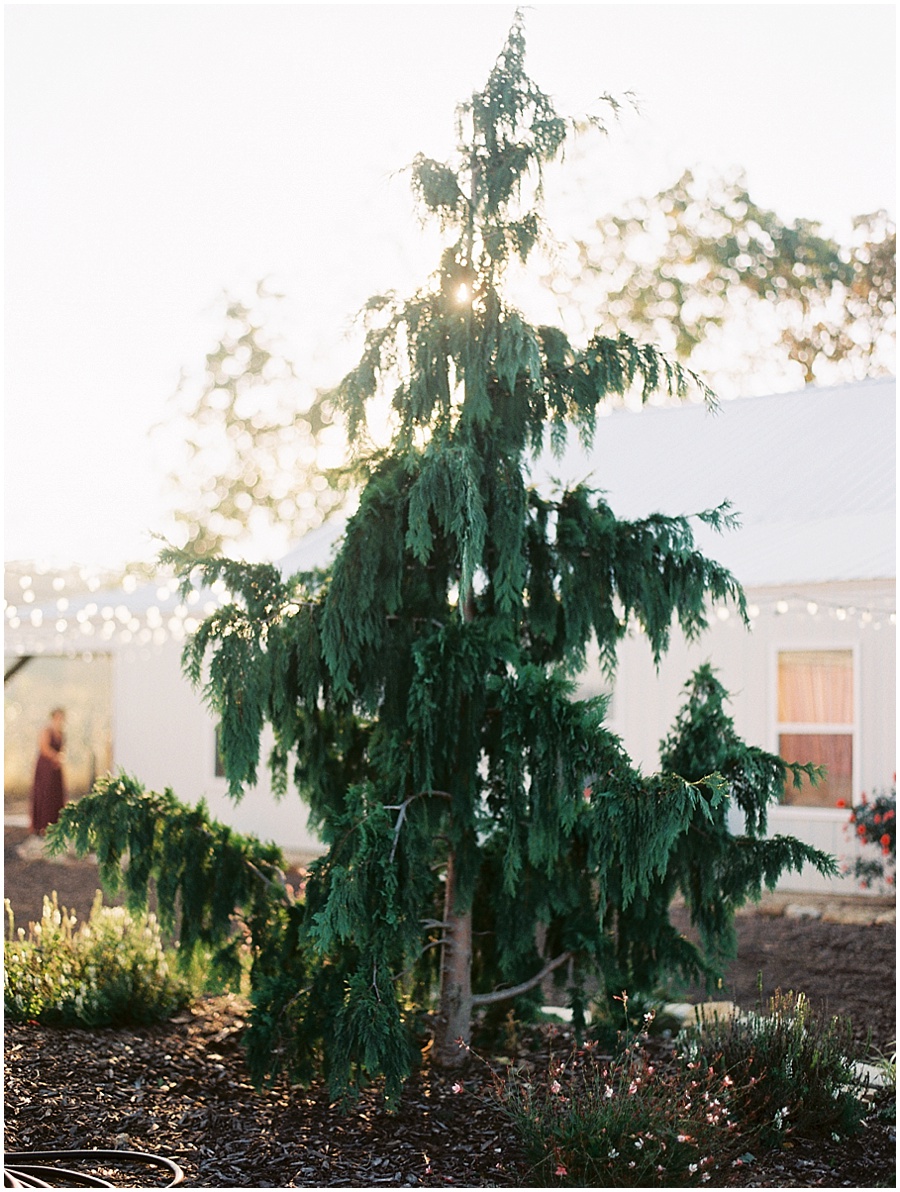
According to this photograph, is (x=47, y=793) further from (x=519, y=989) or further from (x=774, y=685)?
(x=519, y=989)

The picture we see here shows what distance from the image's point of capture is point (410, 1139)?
4242 mm

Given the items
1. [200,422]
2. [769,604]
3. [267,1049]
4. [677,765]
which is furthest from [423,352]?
[200,422]

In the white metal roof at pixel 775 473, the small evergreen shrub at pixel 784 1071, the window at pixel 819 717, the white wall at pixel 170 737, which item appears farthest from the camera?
the white wall at pixel 170 737

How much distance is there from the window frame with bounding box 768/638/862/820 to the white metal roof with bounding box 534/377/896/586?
1026 millimetres

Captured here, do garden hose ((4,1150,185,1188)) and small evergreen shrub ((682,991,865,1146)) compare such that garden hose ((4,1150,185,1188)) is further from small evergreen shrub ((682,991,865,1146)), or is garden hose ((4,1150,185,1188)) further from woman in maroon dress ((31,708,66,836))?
woman in maroon dress ((31,708,66,836))

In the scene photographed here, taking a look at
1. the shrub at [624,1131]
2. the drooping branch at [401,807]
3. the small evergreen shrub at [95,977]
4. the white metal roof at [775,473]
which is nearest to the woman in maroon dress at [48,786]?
the white metal roof at [775,473]

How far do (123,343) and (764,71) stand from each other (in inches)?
445

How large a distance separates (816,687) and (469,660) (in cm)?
722

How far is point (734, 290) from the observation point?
20.8 metres

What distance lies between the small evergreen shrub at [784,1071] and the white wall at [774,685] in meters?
5.10

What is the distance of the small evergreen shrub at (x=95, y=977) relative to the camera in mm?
5375

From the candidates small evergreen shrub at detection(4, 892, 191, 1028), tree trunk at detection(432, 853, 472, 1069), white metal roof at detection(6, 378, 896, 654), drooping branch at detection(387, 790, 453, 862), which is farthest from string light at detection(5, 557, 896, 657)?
drooping branch at detection(387, 790, 453, 862)

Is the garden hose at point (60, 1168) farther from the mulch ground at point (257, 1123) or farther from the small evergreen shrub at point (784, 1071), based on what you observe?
the small evergreen shrub at point (784, 1071)

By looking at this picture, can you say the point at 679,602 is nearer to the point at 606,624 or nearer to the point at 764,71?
the point at 606,624
